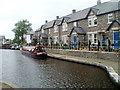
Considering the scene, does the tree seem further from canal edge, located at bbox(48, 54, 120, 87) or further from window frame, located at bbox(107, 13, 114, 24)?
window frame, located at bbox(107, 13, 114, 24)

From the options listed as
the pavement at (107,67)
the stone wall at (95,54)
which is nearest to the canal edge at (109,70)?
the pavement at (107,67)

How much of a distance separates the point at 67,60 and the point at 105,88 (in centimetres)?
964

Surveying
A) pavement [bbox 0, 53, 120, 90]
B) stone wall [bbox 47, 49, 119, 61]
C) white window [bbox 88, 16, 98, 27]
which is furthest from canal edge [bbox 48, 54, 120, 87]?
white window [bbox 88, 16, 98, 27]

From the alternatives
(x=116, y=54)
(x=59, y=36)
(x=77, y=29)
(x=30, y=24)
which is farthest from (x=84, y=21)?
(x=30, y=24)

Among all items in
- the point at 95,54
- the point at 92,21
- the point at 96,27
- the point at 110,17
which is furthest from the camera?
the point at 92,21

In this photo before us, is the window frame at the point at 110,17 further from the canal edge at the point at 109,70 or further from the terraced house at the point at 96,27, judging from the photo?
the canal edge at the point at 109,70

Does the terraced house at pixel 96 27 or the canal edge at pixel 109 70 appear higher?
the terraced house at pixel 96 27

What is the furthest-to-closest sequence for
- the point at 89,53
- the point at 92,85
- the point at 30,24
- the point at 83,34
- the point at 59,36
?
1. the point at 30,24
2. the point at 59,36
3. the point at 83,34
4. the point at 89,53
5. the point at 92,85

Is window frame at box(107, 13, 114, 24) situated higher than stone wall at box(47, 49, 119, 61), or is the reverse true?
window frame at box(107, 13, 114, 24)

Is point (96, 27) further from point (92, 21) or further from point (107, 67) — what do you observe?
point (107, 67)

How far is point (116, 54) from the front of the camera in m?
12.8

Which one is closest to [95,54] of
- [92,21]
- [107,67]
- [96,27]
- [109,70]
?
[107,67]

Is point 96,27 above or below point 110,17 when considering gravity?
below

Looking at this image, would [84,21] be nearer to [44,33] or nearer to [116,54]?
[116,54]
